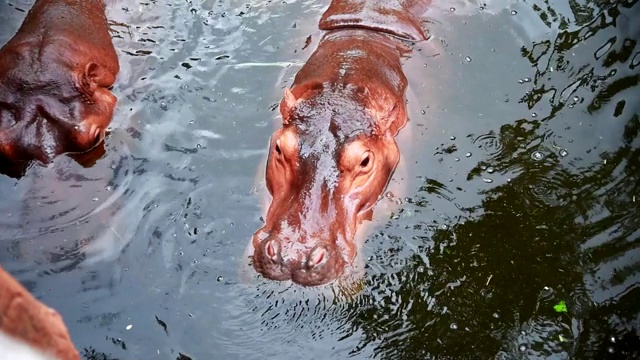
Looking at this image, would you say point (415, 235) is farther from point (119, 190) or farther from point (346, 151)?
point (119, 190)

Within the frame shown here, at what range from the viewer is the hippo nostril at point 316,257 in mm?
4305

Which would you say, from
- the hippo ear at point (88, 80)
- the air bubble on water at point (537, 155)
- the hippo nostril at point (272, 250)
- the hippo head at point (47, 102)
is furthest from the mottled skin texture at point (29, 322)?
the air bubble on water at point (537, 155)

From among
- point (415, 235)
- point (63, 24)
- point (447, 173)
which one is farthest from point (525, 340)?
point (63, 24)

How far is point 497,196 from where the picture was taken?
5.40m

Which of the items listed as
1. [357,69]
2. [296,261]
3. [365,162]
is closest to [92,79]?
[357,69]

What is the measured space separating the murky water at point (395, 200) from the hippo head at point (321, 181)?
0.28 meters

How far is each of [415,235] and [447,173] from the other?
0.69 m

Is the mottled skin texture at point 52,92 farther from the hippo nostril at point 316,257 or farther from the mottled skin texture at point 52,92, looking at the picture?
the hippo nostril at point 316,257

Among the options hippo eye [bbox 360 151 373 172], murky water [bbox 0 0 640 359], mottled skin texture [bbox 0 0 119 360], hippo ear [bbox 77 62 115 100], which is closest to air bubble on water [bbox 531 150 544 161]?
murky water [bbox 0 0 640 359]

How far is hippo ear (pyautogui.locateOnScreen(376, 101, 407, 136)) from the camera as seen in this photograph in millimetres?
5277

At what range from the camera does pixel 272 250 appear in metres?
4.35

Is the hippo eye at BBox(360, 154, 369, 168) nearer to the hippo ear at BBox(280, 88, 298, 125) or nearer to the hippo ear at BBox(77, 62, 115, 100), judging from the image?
the hippo ear at BBox(280, 88, 298, 125)

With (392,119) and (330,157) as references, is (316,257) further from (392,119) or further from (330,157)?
(392,119)

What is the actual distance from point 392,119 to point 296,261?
158cm
